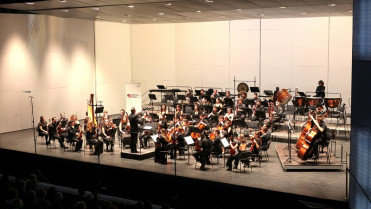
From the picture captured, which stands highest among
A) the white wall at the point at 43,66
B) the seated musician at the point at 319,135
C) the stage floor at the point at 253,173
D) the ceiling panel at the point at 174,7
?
the ceiling panel at the point at 174,7

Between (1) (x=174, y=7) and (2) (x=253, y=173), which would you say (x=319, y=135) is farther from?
(1) (x=174, y=7)

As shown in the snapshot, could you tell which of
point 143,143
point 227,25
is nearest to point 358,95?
point 143,143

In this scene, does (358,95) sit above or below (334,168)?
above

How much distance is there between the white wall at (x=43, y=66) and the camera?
17.9 metres

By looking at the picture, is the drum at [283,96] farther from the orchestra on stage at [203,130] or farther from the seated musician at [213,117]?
Result: the seated musician at [213,117]

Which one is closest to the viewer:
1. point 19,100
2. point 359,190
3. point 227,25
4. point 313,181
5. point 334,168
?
point 359,190

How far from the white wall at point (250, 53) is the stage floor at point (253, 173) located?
578cm

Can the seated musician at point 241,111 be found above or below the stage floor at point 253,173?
above

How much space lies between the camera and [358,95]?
9469 millimetres

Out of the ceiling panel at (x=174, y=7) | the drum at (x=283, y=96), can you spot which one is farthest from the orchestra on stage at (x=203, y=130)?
the ceiling panel at (x=174, y=7)

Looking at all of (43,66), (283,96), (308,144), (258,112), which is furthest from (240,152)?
(43,66)

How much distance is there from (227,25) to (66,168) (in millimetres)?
12172

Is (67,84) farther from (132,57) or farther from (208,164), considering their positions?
(208,164)

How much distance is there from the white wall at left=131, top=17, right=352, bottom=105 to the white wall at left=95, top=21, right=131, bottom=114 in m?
0.82
